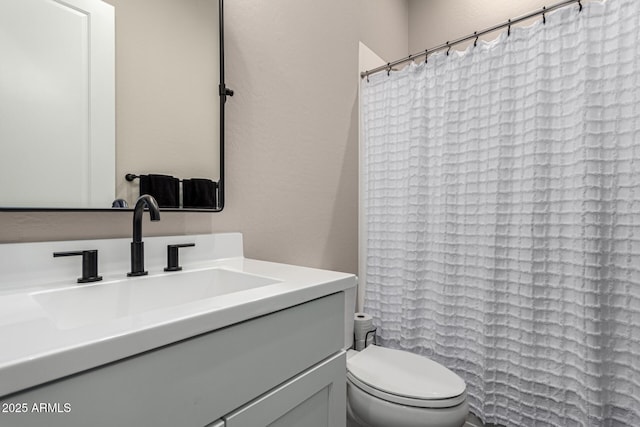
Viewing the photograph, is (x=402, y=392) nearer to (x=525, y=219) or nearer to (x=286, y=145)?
(x=525, y=219)

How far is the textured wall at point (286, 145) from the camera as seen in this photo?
110 cm

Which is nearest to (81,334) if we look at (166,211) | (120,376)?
(120,376)

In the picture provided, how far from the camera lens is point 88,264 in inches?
32.1

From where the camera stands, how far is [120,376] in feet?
1.45

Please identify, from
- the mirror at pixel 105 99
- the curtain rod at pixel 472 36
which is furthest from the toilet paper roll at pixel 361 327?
the curtain rod at pixel 472 36

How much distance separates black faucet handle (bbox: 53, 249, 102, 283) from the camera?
81 centimetres

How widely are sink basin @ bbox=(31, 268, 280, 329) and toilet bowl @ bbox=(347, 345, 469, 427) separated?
0.62 meters

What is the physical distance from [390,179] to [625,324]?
107 cm

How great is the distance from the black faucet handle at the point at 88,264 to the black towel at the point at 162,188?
0.22m

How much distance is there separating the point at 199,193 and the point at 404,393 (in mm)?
961

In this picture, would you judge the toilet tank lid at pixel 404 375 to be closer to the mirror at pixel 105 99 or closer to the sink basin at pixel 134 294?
the sink basin at pixel 134 294

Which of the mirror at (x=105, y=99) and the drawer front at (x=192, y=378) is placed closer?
the drawer front at (x=192, y=378)

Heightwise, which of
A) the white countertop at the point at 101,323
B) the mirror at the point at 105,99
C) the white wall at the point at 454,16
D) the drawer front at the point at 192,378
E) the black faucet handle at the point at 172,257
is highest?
the white wall at the point at 454,16

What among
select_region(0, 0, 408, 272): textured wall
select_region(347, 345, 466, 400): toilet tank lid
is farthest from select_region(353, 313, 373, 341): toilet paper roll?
select_region(0, 0, 408, 272): textured wall
